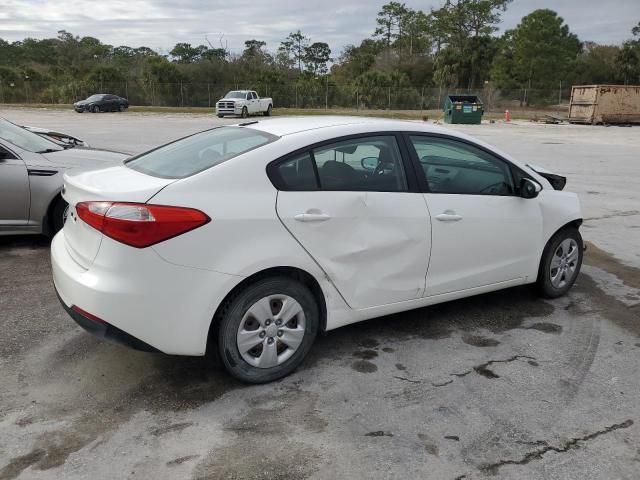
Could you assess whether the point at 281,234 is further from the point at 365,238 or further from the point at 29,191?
the point at 29,191

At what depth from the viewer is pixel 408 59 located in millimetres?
76188

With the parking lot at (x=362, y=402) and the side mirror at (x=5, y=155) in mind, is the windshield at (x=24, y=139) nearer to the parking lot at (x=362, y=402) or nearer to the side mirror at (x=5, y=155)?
the side mirror at (x=5, y=155)

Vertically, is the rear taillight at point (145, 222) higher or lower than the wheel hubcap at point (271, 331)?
higher

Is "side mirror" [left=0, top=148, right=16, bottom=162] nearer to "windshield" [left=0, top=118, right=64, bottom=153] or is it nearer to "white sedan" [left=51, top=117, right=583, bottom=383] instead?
"windshield" [left=0, top=118, right=64, bottom=153]

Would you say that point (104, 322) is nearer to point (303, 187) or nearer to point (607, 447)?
point (303, 187)

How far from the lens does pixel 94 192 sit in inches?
128

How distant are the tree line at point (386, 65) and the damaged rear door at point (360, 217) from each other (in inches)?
2018

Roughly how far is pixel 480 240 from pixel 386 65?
7496cm

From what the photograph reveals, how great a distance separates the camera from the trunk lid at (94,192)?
123 inches

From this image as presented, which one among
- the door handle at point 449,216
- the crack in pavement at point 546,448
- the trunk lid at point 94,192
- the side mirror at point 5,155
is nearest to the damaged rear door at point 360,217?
the door handle at point 449,216

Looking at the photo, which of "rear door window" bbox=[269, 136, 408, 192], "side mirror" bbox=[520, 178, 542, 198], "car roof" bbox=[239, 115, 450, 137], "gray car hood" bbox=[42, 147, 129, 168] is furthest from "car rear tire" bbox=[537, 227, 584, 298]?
"gray car hood" bbox=[42, 147, 129, 168]

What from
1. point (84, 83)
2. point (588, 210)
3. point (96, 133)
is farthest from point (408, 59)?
point (588, 210)

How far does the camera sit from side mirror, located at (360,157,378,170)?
12.5ft

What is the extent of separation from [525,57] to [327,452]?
70844mm
